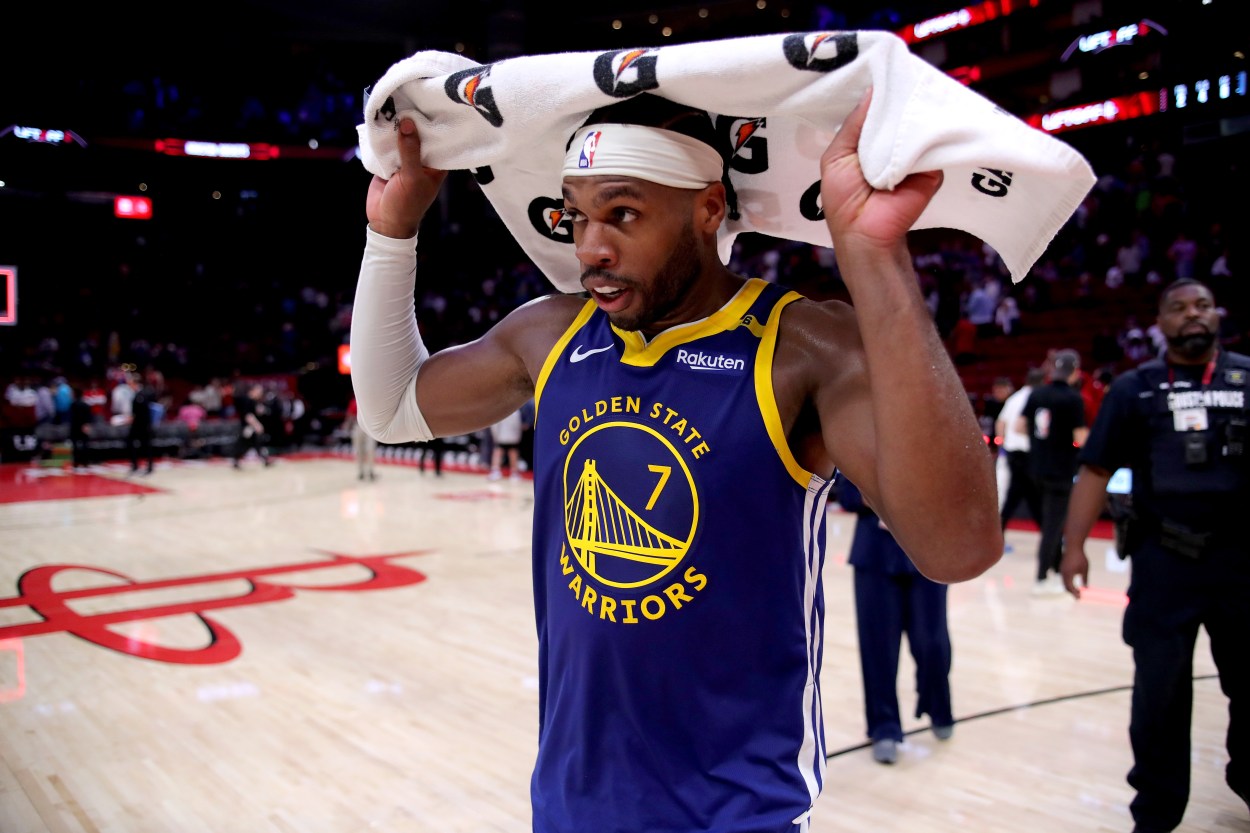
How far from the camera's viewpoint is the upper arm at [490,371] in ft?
5.38

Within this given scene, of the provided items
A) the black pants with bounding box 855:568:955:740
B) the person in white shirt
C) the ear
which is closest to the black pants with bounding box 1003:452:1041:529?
the person in white shirt

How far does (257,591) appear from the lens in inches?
285

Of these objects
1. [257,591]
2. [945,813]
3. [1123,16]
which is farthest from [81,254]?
[945,813]

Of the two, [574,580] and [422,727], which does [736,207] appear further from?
[422,727]

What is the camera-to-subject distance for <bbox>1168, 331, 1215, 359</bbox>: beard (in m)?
3.47

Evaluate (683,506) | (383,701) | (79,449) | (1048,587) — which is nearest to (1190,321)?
(683,506)

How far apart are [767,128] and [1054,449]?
6419mm

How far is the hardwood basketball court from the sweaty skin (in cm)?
249

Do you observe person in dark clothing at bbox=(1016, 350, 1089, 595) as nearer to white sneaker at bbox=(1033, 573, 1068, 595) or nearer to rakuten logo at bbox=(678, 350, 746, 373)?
white sneaker at bbox=(1033, 573, 1068, 595)

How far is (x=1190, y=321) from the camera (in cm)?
345

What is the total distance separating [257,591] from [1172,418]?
6.23 meters

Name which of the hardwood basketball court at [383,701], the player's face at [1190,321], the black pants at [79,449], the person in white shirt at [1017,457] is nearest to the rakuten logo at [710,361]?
the hardwood basketball court at [383,701]

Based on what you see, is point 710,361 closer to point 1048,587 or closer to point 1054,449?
point 1054,449

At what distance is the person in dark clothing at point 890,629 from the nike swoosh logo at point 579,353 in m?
2.84
